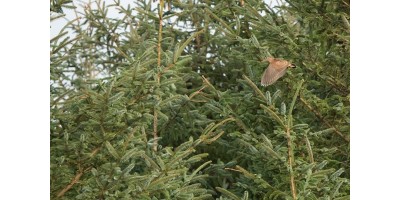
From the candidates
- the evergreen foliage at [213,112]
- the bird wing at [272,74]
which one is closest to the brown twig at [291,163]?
the evergreen foliage at [213,112]

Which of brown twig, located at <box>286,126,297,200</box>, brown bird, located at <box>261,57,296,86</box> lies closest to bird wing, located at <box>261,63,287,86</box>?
brown bird, located at <box>261,57,296,86</box>

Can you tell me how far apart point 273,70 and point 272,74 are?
0.02 meters

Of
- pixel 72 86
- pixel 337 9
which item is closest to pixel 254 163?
pixel 337 9

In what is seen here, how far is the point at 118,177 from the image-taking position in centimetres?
262

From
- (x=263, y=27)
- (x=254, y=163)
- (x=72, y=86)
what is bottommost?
(x=254, y=163)

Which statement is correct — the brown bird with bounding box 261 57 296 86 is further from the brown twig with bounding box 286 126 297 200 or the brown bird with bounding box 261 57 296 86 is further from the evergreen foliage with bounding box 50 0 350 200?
the brown twig with bounding box 286 126 297 200

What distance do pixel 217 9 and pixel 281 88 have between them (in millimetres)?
613

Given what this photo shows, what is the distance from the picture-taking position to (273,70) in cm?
305

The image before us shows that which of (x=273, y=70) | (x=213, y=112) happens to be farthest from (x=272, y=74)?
(x=213, y=112)

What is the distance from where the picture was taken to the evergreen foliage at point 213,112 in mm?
2730

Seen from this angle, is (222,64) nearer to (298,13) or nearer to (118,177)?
(298,13)
